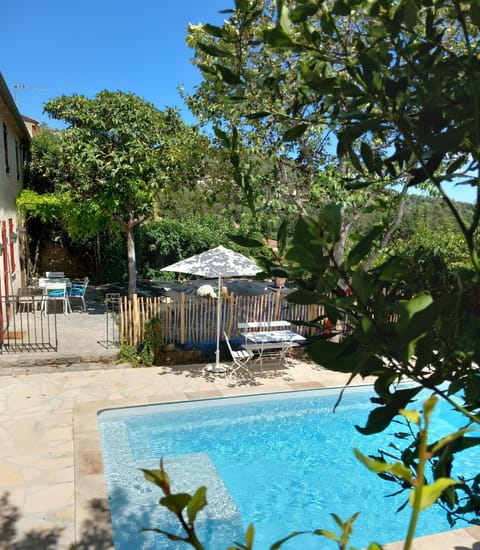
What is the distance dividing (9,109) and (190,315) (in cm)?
773

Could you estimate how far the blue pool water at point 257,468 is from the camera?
5.18m

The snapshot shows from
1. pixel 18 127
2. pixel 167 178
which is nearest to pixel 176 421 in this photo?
pixel 167 178

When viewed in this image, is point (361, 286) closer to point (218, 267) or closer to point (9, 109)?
point (218, 267)

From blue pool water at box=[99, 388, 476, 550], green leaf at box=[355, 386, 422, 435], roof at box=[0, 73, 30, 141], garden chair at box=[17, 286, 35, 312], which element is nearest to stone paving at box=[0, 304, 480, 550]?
blue pool water at box=[99, 388, 476, 550]

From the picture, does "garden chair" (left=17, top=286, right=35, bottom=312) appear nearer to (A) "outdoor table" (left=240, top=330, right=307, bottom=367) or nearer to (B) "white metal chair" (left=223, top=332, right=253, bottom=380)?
(B) "white metal chair" (left=223, top=332, right=253, bottom=380)

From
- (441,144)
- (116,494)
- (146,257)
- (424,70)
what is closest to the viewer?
(441,144)

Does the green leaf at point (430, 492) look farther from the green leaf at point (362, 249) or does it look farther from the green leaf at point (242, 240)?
the green leaf at point (242, 240)

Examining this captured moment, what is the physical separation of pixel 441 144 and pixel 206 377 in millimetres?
8293

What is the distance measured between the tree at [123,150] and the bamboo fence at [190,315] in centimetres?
295

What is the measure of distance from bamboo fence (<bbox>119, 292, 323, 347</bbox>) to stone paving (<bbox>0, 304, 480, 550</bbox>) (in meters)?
0.77

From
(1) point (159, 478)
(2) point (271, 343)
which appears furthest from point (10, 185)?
(1) point (159, 478)

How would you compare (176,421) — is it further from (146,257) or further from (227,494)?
(146,257)

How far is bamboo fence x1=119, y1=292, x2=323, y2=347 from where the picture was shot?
9.70 meters

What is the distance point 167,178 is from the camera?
439 inches
